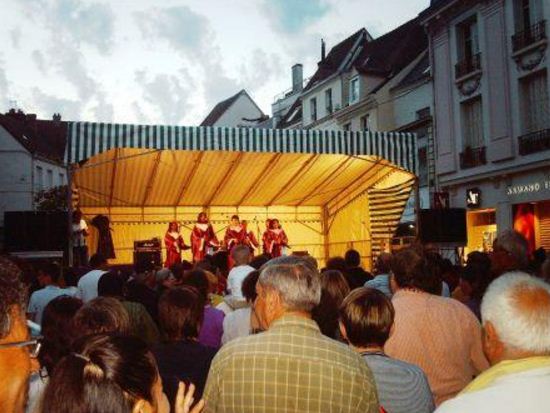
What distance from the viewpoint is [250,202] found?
1869 centimetres

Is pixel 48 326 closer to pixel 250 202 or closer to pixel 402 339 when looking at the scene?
pixel 402 339

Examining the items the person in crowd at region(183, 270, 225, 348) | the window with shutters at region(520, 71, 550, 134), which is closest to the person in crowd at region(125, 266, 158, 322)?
the person in crowd at region(183, 270, 225, 348)

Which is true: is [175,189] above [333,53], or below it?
below

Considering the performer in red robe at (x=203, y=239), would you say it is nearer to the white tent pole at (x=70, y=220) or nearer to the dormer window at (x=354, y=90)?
the white tent pole at (x=70, y=220)

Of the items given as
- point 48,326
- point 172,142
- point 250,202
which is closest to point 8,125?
point 250,202

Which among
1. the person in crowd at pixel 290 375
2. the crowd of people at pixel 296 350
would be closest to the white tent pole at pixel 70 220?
the crowd of people at pixel 296 350

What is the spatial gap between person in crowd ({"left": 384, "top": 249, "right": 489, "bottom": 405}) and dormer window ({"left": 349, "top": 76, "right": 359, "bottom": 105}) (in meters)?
24.7

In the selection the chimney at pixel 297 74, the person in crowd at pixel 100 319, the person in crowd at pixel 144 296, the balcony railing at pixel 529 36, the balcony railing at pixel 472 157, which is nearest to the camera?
the person in crowd at pixel 100 319

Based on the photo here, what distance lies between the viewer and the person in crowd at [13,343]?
1.56 meters

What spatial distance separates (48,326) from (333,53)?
32.2 meters

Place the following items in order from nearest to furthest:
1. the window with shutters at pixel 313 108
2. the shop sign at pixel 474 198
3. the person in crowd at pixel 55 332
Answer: the person in crowd at pixel 55 332, the shop sign at pixel 474 198, the window with shutters at pixel 313 108

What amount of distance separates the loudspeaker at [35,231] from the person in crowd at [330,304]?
7256 millimetres

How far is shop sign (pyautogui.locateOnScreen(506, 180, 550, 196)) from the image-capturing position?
16.3 metres

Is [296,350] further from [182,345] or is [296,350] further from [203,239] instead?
[203,239]
